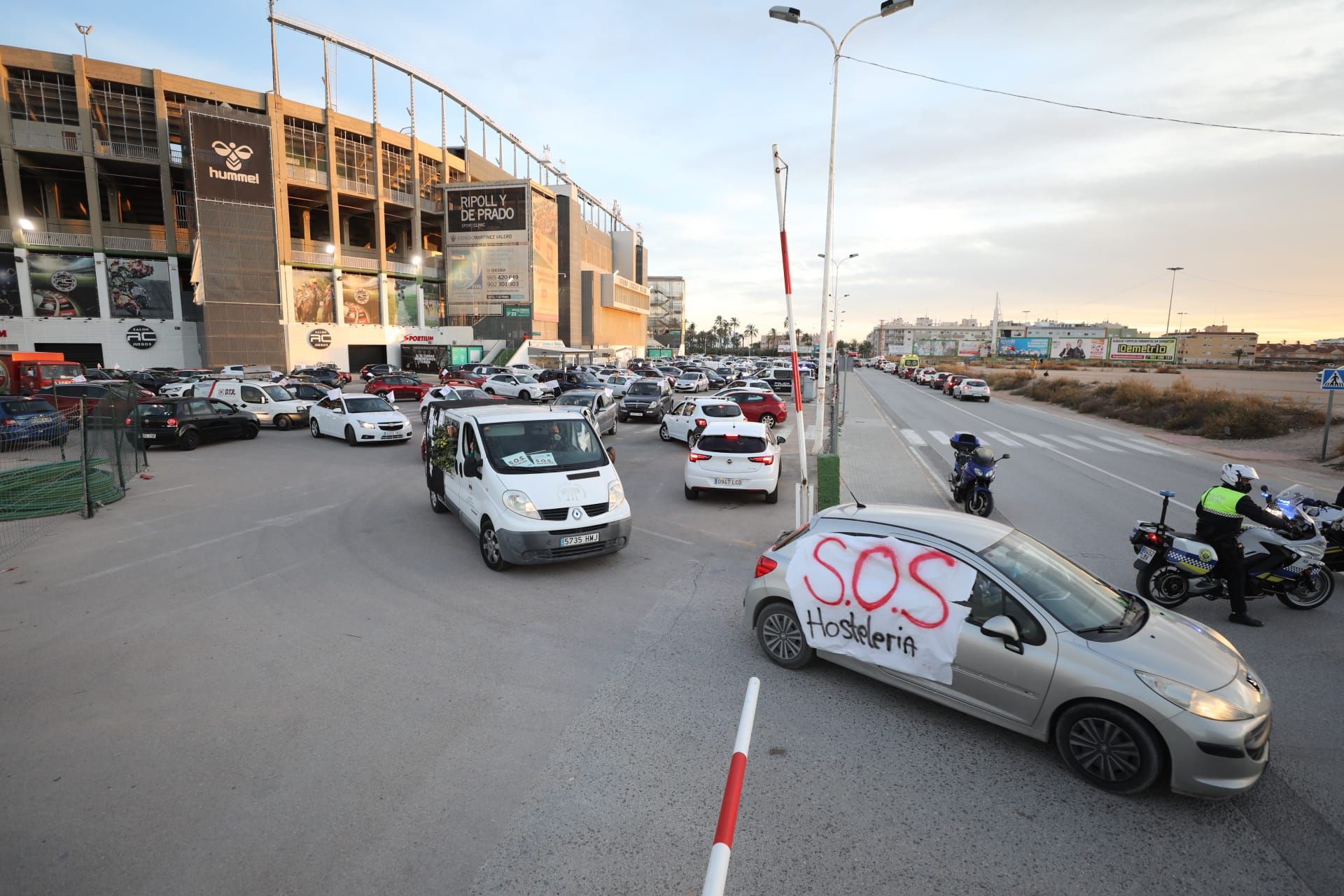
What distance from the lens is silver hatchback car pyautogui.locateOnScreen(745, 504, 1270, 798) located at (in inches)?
148

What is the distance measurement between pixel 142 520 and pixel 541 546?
7.62m

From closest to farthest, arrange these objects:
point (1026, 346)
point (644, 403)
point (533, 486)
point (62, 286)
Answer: point (533, 486)
point (644, 403)
point (62, 286)
point (1026, 346)

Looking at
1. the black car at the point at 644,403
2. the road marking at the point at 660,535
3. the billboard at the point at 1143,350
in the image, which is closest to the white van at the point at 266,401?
the black car at the point at 644,403

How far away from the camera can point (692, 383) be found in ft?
134

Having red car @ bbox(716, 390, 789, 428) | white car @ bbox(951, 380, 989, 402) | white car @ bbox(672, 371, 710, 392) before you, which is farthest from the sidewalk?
white car @ bbox(672, 371, 710, 392)

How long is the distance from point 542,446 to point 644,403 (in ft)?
55.5

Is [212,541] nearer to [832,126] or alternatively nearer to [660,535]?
[660,535]

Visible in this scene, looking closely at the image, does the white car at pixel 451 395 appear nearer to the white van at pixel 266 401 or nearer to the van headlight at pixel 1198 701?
the white van at pixel 266 401

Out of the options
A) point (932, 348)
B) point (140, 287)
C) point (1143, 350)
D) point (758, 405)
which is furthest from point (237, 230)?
point (932, 348)

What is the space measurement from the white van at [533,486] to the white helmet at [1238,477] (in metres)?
6.72

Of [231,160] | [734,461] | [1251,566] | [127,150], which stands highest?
[127,150]

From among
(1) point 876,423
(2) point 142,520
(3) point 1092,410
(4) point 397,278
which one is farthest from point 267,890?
(4) point 397,278

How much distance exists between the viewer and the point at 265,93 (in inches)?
1970

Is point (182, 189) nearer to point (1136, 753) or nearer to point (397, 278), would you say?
point (397, 278)
